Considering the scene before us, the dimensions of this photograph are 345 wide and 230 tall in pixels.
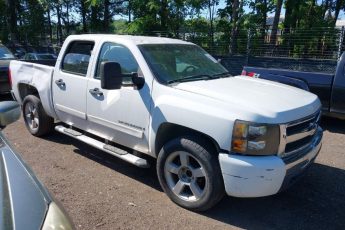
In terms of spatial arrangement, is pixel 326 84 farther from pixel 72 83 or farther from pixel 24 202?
pixel 24 202

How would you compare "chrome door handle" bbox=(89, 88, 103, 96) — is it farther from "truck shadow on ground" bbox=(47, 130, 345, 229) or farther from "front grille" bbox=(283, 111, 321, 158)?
"front grille" bbox=(283, 111, 321, 158)

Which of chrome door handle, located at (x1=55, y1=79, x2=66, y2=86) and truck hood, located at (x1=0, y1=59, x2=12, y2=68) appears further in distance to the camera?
truck hood, located at (x1=0, y1=59, x2=12, y2=68)

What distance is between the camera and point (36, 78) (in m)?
6.18

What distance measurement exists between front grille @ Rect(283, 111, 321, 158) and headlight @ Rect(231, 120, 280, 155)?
0.72 ft

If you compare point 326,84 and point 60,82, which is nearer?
point 60,82

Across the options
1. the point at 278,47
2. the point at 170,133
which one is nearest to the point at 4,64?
the point at 170,133

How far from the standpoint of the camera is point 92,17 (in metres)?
27.4

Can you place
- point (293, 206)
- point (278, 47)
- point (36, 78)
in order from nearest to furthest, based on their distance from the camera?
1. point (293, 206)
2. point (36, 78)
3. point (278, 47)

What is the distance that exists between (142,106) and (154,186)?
1.07 meters

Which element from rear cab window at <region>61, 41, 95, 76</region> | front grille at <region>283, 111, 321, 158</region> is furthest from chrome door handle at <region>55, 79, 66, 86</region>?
front grille at <region>283, 111, 321, 158</region>

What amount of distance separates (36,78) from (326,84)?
5.53 metres

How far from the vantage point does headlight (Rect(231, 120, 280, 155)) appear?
3494 mm

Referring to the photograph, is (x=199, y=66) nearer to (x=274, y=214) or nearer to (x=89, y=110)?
(x=89, y=110)

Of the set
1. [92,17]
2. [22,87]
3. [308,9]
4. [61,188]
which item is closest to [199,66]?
[61,188]
